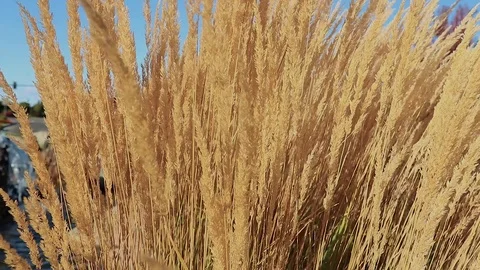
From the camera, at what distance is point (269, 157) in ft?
3.59

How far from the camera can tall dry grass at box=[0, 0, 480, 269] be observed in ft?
3.31

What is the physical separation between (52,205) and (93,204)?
163 mm

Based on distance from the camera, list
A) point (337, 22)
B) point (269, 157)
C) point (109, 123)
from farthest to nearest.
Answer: point (337, 22)
point (109, 123)
point (269, 157)

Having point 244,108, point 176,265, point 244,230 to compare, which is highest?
point 244,108

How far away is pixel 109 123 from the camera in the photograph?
1497 millimetres

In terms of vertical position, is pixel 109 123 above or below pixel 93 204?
above

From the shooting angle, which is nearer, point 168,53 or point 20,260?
point 20,260

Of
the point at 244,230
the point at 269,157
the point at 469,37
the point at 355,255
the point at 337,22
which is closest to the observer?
the point at 244,230

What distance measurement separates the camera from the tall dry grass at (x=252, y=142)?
1.01 metres

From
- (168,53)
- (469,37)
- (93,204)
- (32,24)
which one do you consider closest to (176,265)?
(93,204)

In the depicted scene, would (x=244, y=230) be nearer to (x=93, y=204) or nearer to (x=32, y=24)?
(x=93, y=204)

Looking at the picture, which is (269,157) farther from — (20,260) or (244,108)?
(20,260)

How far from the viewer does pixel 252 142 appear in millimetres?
915

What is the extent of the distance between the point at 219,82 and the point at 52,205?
0.61m
